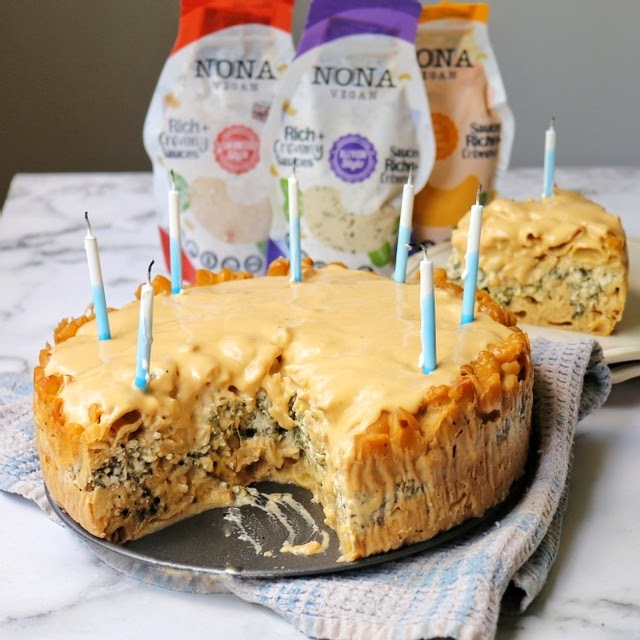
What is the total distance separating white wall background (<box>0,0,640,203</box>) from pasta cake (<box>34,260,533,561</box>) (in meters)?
2.02

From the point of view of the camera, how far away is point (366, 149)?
2.01 meters

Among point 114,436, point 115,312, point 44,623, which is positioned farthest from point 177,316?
point 44,623

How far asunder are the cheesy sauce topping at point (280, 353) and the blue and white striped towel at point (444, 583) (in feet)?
0.56

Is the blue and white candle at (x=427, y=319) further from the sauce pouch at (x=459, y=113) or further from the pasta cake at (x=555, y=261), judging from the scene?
the sauce pouch at (x=459, y=113)

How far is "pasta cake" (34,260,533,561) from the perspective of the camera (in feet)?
3.96

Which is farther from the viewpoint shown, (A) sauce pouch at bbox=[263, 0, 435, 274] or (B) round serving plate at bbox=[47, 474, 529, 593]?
(A) sauce pouch at bbox=[263, 0, 435, 274]

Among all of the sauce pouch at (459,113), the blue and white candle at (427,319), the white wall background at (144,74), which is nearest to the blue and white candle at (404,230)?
the blue and white candle at (427,319)

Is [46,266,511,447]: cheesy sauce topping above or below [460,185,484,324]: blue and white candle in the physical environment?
below

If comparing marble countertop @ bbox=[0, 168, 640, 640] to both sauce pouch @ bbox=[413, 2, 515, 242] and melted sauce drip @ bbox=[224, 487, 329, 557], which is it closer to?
melted sauce drip @ bbox=[224, 487, 329, 557]

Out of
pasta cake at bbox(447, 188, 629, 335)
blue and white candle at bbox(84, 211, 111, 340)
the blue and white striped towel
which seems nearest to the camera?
the blue and white striped towel

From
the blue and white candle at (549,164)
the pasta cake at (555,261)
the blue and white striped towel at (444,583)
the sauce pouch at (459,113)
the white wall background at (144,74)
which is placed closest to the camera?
the blue and white striped towel at (444,583)

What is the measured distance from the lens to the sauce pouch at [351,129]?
196cm

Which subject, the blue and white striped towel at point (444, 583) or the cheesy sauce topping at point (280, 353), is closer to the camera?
the blue and white striped towel at point (444, 583)

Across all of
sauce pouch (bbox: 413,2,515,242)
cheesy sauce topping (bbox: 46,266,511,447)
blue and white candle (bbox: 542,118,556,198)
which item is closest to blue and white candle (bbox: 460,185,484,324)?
cheesy sauce topping (bbox: 46,266,511,447)
